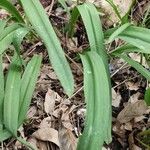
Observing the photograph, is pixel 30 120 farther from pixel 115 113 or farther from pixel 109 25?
pixel 109 25

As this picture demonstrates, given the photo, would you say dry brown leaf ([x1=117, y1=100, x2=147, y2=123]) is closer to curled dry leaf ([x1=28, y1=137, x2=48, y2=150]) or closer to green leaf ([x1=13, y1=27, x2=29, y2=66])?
curled dry leaf ([x1=28, y1=137, x2=48, y2=150])

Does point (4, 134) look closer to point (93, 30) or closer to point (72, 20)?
point (93, 30)

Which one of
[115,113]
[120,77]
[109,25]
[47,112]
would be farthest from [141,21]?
[47,112]

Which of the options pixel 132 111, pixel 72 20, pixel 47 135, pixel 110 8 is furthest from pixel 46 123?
pixel 110 8

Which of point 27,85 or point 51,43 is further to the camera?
point 27,85

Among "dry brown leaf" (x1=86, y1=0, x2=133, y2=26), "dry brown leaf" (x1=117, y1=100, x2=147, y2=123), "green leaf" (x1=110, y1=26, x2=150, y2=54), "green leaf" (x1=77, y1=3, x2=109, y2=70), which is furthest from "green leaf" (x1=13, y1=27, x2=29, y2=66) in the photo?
"dry brown leaf" (x1=86, y1=0, x2=133, y2=26)

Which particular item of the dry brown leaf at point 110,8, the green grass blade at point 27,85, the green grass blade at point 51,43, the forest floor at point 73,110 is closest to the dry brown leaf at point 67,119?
the forest floor at point 73,110

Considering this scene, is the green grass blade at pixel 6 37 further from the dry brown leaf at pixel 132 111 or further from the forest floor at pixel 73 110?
the dry brown leaf at pixel 132 111
